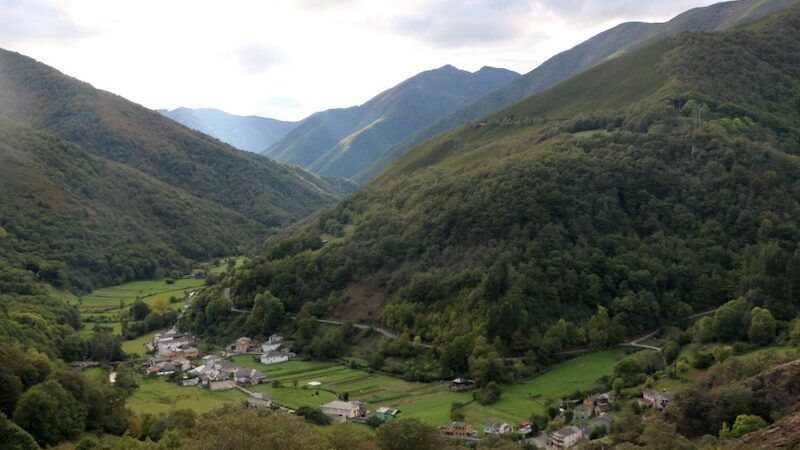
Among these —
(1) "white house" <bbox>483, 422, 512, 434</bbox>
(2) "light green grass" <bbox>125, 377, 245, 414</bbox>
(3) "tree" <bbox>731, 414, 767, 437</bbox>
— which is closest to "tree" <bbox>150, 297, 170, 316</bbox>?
(2) "light green grass" <bbox>125, 377, 245, 414</bbox>

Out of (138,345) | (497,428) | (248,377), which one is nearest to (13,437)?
(497,428)

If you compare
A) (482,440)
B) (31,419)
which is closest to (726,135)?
(482,440)

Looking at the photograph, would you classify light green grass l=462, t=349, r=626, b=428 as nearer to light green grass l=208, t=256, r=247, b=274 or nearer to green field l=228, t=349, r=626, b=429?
green field l=228, t=349, r=626, b=429

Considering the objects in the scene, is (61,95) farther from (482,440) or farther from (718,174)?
(482,440)

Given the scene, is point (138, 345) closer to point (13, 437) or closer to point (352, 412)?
point (352, 412)

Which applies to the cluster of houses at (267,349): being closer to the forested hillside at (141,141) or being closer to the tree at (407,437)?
the tree at (407,437)
